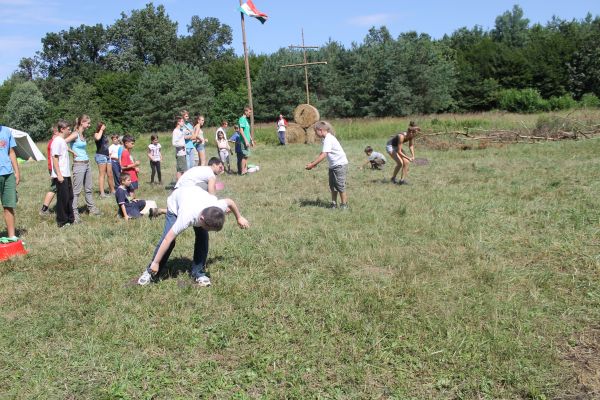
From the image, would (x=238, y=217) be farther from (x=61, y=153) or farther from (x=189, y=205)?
(x=61, y=153)

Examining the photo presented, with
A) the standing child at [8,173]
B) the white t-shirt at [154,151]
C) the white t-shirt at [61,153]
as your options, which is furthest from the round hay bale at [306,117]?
the standing child at [8,173]

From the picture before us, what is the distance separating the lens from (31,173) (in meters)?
16.3

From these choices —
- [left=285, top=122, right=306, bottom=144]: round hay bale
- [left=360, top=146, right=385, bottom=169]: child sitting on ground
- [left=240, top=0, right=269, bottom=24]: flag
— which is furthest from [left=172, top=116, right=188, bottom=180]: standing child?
[left=285, top=122, right=306, bottom=144]: round hay bale

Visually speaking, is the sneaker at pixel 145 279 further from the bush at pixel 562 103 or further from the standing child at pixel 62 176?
the bush at pixel 562 103

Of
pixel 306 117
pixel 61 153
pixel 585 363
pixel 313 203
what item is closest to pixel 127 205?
pixel 61 153

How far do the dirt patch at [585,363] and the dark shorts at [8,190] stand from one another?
6720 mm

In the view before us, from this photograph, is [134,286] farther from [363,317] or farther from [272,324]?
[363,317]

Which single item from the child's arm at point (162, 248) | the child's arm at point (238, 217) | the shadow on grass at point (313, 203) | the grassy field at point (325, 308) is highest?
the child's arm at point (238, 217)

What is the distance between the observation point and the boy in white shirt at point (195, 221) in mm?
4555

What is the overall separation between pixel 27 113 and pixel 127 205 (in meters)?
52.4

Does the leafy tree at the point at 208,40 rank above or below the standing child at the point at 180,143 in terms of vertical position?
above

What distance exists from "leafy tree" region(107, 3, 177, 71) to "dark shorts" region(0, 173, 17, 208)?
73.4 m

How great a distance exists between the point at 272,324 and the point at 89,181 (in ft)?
19.0

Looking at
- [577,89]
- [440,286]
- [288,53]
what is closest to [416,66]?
[288,53]
